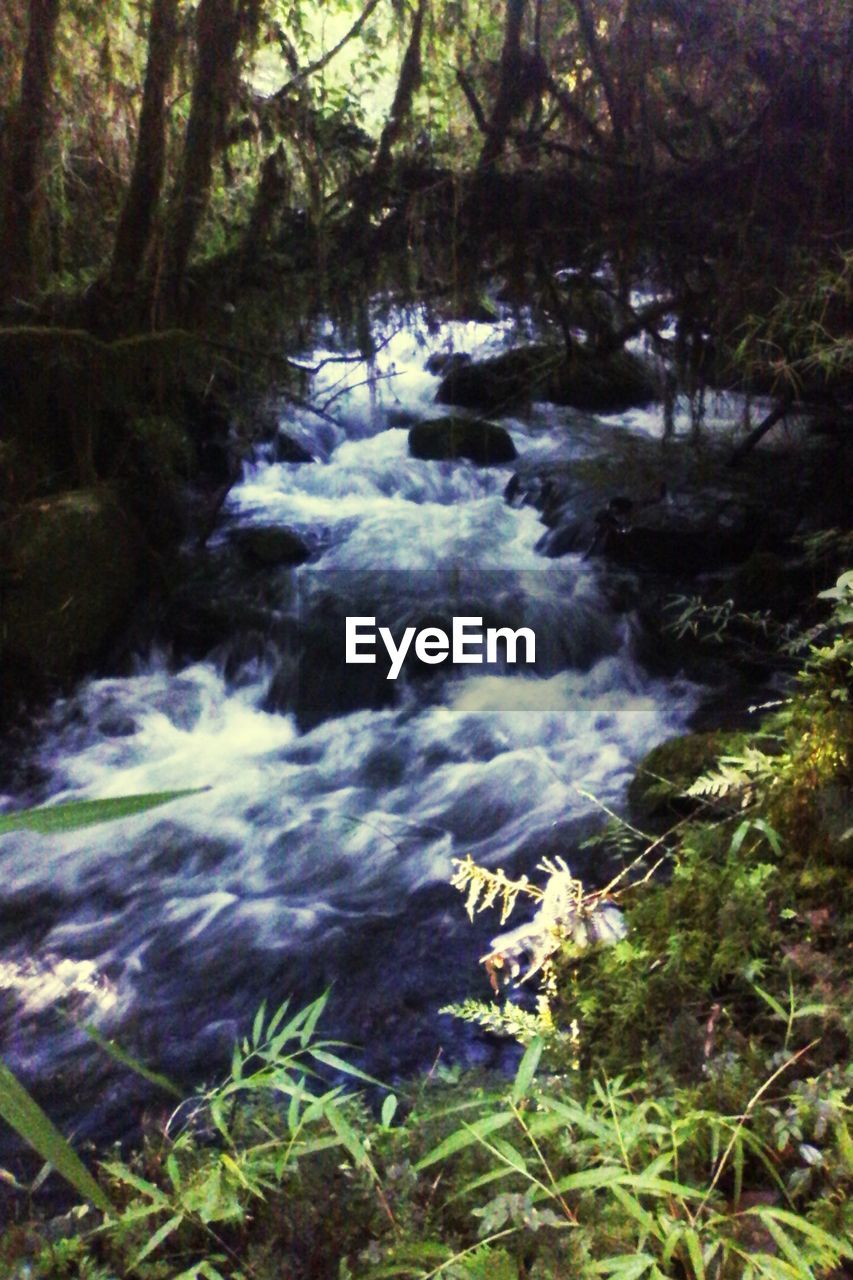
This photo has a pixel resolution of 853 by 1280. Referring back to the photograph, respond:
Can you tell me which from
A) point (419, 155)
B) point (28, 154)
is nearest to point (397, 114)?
point (419, 155)

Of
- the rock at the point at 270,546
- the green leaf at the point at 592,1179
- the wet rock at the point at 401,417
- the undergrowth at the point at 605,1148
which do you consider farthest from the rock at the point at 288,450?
the green leaf at the point at 592,1179

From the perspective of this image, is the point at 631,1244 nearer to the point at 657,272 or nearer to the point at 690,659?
the point at 690,659

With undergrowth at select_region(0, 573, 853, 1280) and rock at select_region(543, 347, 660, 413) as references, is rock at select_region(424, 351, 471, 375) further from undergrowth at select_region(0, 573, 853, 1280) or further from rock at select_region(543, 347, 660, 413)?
undergrowth at select_region(0, 573, 853, 1280)

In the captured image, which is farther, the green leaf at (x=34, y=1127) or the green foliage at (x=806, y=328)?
the green foliage at (x=806, y=328)

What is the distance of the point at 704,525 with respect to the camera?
18.7 ft

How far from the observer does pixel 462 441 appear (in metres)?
6.76

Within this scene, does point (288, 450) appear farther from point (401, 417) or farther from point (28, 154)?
point (28, 154)

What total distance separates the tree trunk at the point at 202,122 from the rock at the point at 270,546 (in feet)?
5.38

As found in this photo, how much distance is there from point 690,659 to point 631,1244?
4.24 m

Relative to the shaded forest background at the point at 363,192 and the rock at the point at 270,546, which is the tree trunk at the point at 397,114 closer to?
the shaded forest background at the point at 363,192

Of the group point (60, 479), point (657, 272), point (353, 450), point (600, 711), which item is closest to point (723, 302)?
point (657, 272)

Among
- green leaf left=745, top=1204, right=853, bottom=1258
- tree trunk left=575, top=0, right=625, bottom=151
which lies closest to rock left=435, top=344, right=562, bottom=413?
tree trunk left=575, top=0, right=625, bottom=151

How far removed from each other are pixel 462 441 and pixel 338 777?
3.07 meters

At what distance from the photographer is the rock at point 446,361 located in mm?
6094
